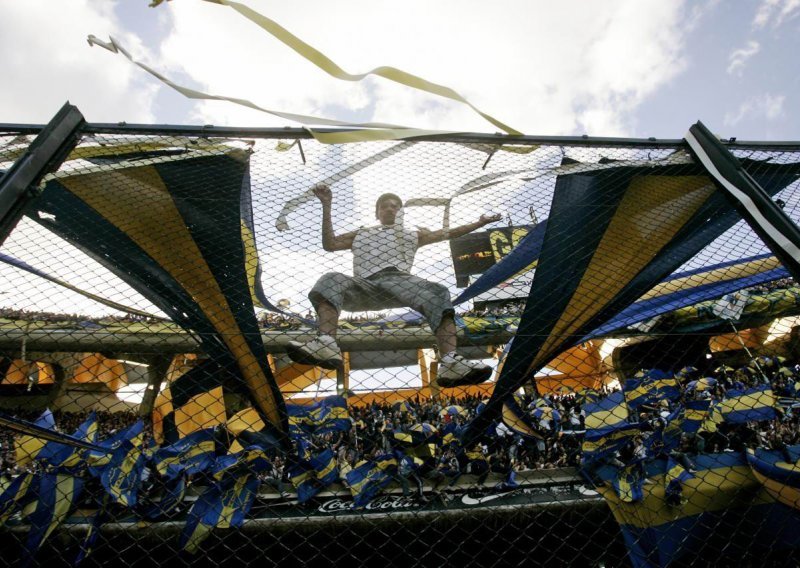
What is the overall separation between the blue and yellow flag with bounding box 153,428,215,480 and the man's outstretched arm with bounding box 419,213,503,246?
190cm

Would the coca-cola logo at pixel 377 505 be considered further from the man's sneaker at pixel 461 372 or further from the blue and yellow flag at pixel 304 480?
the man's sneaker at pixel 461 372

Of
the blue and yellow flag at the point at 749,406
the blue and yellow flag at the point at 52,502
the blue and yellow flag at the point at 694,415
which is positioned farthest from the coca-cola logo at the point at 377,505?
the blue and yellow flag at the point at 749,406

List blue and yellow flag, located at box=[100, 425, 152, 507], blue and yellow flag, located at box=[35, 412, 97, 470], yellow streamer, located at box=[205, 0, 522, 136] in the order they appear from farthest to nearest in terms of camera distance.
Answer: blue and yellow flag, located at box=[35, 412, 97, 470], blue and yellow flag, located at box=[100, 425, 152, 507], yellow streamer, located at box=[205, 0, 522, 136]

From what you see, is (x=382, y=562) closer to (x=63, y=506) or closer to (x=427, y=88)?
(x=63, y=506)

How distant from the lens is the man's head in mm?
2574

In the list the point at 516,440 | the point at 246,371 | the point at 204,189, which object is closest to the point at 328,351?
the point at 246,371

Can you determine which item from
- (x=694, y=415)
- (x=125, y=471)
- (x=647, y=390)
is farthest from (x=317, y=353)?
(x=694, y=415)

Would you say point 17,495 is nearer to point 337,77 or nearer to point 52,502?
point 52,502

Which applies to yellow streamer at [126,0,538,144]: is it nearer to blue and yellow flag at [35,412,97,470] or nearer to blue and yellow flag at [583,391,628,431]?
blue and yellow flag at [583,391,628,431]

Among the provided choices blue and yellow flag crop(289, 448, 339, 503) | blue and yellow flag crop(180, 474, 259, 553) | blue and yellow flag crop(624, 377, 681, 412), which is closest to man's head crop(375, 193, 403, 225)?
blue and yellow flag crop(289, 448, 339, 503)

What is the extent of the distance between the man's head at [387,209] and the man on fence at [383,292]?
27cm

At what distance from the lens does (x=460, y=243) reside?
2.89 metres

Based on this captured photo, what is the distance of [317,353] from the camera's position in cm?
184

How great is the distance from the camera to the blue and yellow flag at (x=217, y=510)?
2490 millimetres
